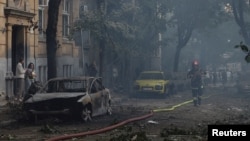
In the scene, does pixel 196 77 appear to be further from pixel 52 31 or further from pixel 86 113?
pixel 86 113

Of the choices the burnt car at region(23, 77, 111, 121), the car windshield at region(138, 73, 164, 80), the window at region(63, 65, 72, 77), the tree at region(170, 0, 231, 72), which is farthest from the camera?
the tree at region(170, 0, 231, 72)

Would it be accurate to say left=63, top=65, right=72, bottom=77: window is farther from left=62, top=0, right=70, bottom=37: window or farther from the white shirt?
the white shirt

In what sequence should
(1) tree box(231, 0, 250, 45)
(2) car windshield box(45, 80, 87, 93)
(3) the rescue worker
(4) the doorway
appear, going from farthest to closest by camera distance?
(1) tree box(231, 0, 250, 45)
(4) the doorway
(3) the rescue worker
(2) car windshield box(45, 80, 87, 93)

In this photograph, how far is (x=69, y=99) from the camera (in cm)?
1398

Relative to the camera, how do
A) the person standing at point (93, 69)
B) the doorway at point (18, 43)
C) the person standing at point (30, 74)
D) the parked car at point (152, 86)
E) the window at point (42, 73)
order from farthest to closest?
the person standing at point (93, 69), the parked car at point (152, 86), the window at point (42, 73), the doorway at point (18, 43), the person standing at point (30, 74)

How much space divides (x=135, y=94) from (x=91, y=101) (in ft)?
43.8

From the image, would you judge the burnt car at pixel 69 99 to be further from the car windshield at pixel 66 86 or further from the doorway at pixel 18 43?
the doorway at pixel 18 43

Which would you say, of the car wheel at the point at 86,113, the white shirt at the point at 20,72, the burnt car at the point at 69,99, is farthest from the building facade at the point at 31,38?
the car wheel at the point at 86,113

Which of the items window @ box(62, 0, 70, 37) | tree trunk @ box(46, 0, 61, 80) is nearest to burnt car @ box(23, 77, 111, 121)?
tree trunk @ box(46, 0, 61, 80)

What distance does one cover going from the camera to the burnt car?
14.0 m

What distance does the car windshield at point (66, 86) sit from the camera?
15.4 metres

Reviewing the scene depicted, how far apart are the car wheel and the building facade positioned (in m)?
5.39

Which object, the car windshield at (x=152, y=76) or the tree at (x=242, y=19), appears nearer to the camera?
the car windshield at (x=152, y=76)

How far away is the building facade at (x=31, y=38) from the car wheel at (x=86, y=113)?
539cm
